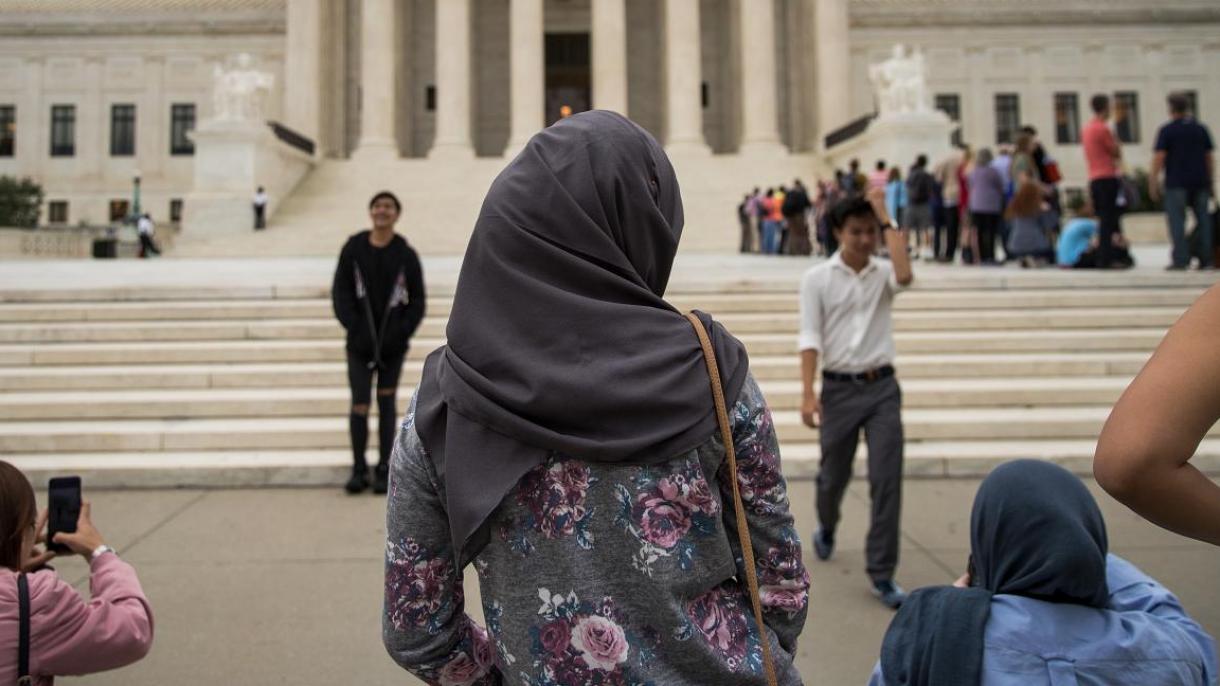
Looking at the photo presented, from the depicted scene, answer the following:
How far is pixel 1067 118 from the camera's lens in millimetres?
42750

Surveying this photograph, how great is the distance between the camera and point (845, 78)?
30.6 meters

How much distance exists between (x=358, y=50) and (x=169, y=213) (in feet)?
48.7

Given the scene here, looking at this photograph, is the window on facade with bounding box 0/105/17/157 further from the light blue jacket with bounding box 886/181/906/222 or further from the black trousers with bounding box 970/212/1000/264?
the black trousers with bounding box 970/212/1000/264

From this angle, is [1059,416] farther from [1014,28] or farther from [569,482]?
[1014,28]

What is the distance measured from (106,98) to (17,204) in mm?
8523

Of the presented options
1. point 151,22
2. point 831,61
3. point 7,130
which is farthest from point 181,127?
point 831,61

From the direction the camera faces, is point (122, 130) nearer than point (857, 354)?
No

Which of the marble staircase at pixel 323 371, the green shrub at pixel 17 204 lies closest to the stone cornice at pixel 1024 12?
the marble staircase at pixel 323 371

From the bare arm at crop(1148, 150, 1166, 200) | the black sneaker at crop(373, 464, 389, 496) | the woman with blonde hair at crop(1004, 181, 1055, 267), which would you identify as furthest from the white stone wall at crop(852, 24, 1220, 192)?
the black sneaker at crop(373, 464, 389, 496)

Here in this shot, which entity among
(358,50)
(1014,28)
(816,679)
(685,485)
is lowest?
(816,679)

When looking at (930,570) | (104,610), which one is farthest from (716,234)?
(104,610)

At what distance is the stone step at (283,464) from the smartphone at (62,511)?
405cm

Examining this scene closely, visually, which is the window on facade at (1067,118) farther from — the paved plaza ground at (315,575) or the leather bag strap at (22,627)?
the leather bag strap at (22,627)

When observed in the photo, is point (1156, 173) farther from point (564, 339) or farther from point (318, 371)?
point (564, 339)
